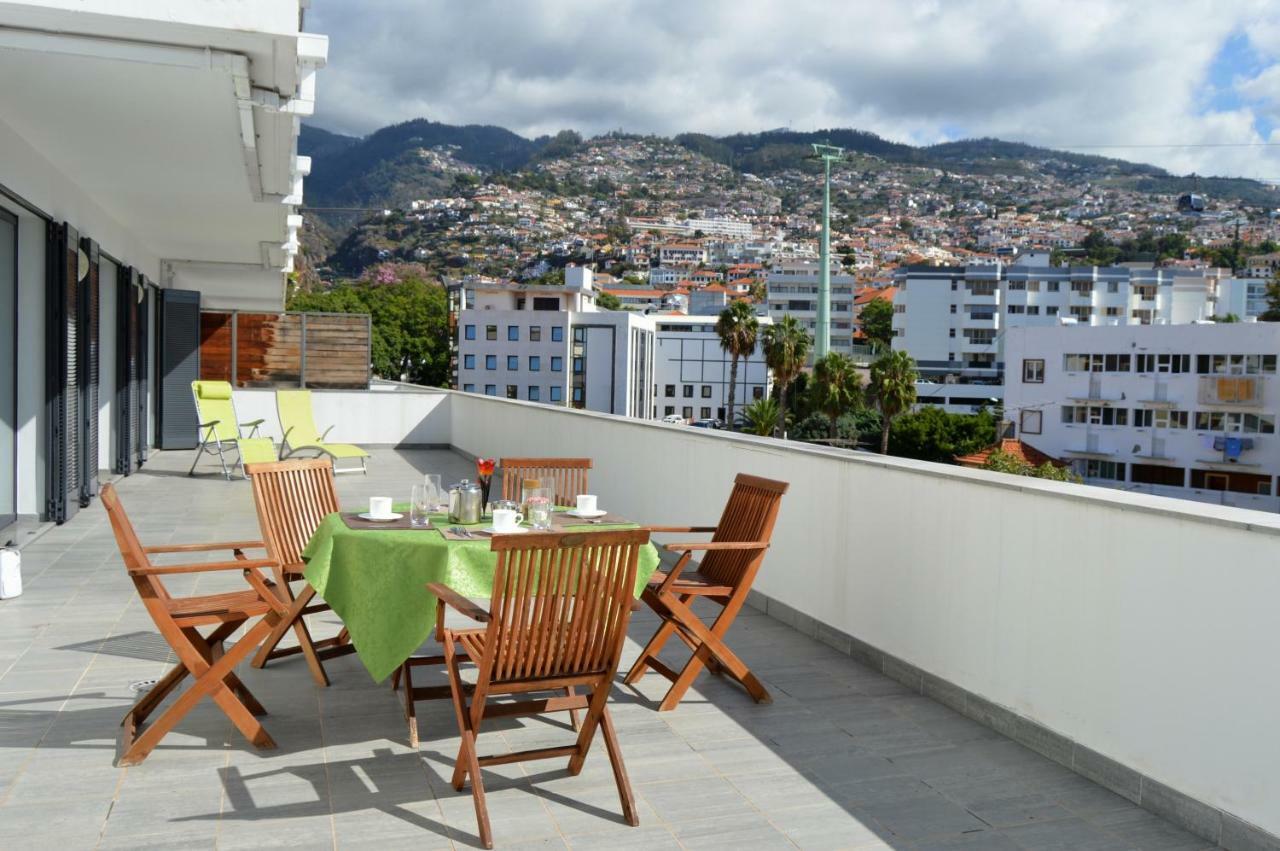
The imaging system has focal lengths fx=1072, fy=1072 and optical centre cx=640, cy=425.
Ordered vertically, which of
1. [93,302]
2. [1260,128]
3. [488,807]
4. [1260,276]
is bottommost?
[488,807]

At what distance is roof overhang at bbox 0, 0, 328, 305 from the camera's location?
14.5 ft

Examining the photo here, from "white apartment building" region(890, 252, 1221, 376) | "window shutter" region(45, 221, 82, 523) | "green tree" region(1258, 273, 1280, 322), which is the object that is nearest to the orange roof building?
"white apartment building" region(890, 252, 1221, 376)

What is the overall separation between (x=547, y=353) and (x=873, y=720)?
7340 centimetres

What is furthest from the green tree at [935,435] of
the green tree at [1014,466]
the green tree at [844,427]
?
the green tree at [1014,466]

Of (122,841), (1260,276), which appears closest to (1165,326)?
(122,841)

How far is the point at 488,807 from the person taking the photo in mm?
3189

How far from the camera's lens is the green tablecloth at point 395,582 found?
3.58 m

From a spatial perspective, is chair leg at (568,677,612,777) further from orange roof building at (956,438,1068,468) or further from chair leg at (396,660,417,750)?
orange roof building at (956,438,1068,468)

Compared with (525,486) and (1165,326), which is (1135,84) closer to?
(1165,326)

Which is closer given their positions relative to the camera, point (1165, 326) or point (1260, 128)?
point (1165, 326)

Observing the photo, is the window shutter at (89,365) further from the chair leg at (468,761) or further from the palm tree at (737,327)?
the palm tree at (737,327)

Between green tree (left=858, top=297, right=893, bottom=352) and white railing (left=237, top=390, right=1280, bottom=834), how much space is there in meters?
111

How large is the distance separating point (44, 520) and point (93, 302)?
240cm

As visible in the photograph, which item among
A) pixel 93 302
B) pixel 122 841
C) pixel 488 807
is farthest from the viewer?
pixel 93 302
